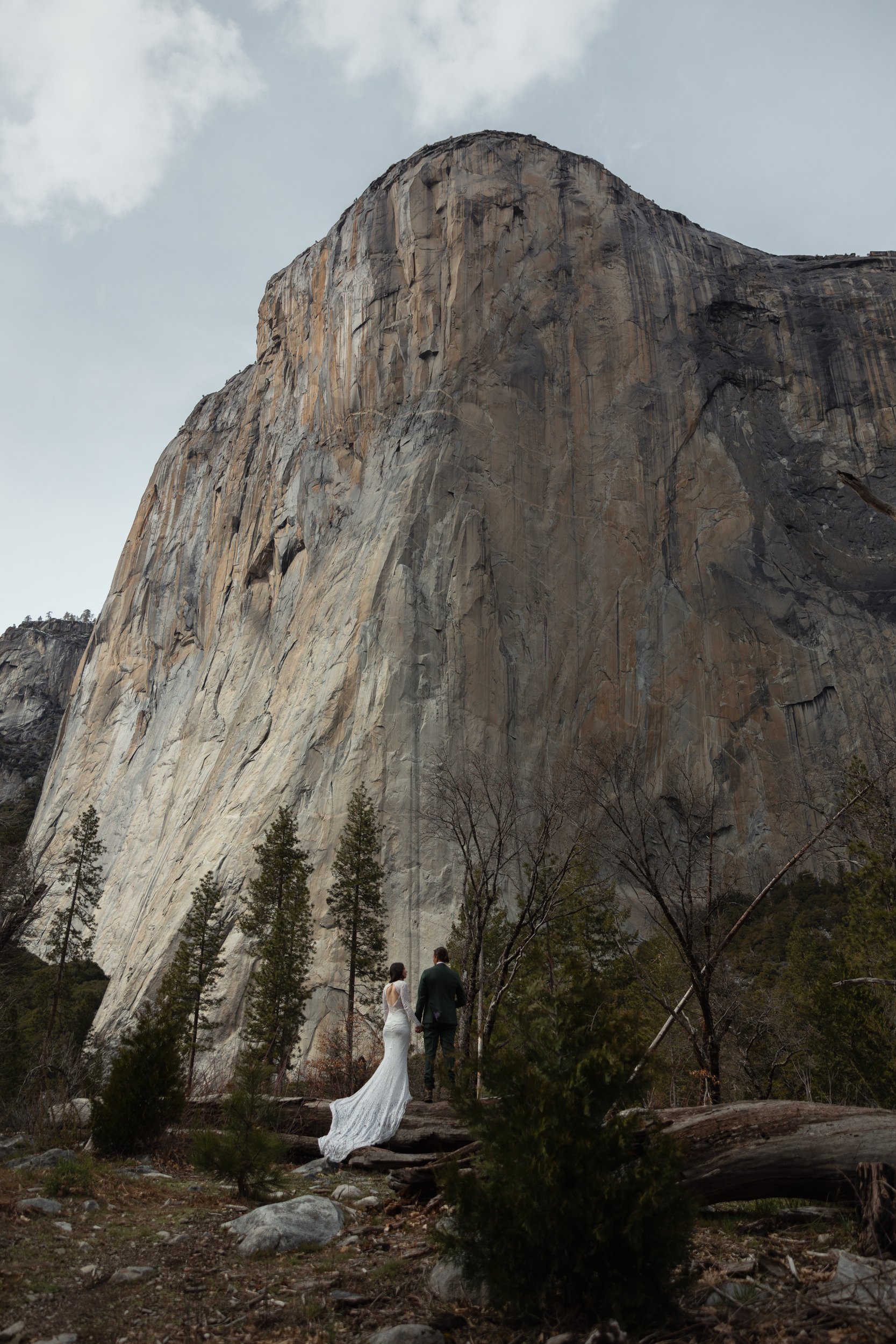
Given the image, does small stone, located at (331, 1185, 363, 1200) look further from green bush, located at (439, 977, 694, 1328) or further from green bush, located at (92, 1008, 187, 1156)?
green bush, located at (439, 977, 694, 1328)

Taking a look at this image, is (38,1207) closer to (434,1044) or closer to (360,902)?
(434,1044)

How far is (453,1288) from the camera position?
14.5ft

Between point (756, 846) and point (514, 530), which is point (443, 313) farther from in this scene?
point (756, 846)

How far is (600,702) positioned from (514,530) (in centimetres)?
989

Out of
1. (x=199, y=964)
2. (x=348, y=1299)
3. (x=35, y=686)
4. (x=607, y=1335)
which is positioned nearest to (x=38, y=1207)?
(x=348, y=1299)

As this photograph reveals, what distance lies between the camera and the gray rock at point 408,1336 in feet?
12.5

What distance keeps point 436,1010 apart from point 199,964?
24224mm

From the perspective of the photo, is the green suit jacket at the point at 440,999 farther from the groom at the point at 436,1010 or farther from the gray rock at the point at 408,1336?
the gray rock at the point at 408,1336

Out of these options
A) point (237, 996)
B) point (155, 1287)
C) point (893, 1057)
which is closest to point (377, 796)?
point (237, 996)

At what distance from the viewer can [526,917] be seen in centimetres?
1606

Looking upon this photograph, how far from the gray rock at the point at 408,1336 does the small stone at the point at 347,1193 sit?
9.91 ft

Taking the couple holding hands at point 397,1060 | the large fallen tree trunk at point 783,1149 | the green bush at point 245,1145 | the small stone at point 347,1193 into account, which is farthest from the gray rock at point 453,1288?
the green bush at point 245,1145

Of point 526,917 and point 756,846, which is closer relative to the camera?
point 526,917

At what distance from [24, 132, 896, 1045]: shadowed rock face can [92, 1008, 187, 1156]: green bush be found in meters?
24.8
